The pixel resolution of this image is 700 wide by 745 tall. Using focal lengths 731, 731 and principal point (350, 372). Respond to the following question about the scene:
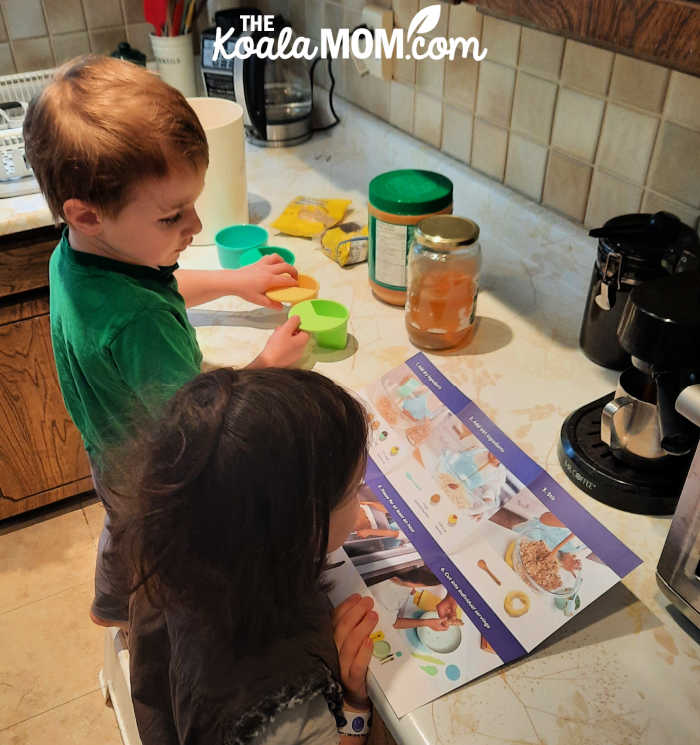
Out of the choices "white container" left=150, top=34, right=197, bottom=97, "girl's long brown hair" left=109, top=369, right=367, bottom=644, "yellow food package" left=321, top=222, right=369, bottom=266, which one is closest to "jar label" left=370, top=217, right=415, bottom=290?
"yellow food package" left=321, top=222, right=369, bottom=266

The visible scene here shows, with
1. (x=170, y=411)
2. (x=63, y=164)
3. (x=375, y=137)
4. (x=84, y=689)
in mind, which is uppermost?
(x=63, y=164)

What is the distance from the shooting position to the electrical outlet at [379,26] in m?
1.54

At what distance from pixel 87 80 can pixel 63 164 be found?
0.34ft

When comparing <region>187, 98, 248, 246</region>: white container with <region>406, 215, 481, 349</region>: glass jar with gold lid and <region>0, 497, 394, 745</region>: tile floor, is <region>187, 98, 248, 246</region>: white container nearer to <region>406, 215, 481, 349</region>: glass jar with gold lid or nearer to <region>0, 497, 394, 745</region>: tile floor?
<region>406, 215, 481, 349</region>: glass jar with gold lid

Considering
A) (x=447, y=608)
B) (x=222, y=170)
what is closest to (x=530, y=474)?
(x=447, y=608)

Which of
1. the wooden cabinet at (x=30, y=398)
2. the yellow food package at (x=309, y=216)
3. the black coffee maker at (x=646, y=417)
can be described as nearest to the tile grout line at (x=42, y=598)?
the wooden cabinet at (x=30, y=398)

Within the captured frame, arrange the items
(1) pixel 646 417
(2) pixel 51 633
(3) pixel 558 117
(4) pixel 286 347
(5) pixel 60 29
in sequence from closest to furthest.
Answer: (1) pixel 646 417 → (4) pixel 286 347 → (3) pixel 558 117 → (2) pixel 51 633 → (5) pixel 60 29

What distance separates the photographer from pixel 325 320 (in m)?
1.09

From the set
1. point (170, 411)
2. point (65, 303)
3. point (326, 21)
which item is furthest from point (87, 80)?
point (326, 21)

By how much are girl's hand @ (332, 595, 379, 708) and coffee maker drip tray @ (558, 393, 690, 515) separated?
12.1 inches

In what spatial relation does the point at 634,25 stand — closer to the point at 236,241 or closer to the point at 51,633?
the point at 236,241

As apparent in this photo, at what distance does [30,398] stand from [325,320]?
82 cm

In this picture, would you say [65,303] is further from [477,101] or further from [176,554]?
[477,101]

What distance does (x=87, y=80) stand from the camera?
84 centimetres
